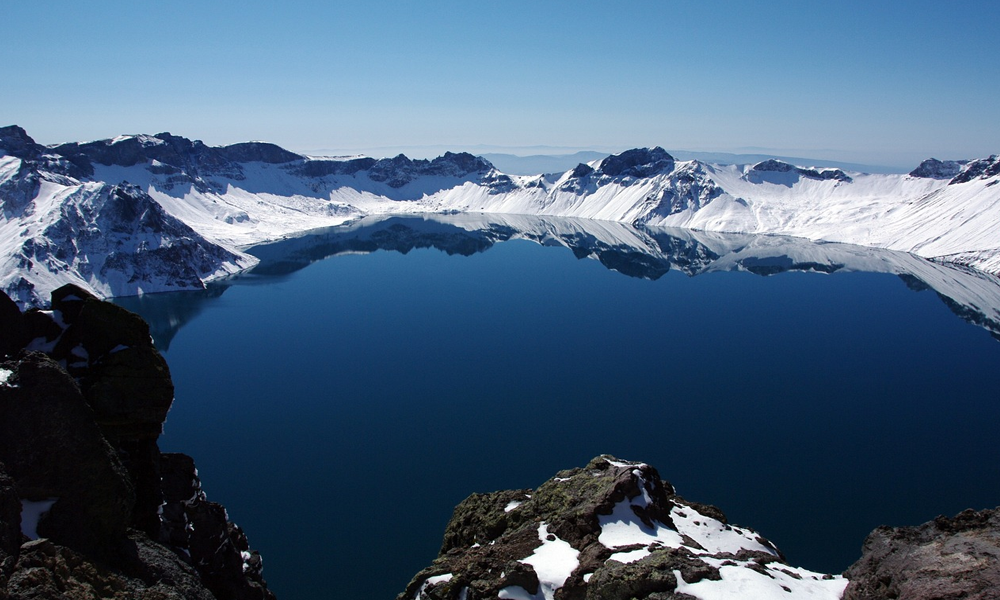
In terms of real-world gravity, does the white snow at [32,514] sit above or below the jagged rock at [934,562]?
above

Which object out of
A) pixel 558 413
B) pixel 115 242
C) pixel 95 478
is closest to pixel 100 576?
pixel 95 478

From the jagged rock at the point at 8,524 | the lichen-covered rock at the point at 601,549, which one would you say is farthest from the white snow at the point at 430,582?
the jagged rock at the point at 8,524

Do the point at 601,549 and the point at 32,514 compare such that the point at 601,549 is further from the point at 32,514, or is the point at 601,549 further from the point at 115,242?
the point at 115,242

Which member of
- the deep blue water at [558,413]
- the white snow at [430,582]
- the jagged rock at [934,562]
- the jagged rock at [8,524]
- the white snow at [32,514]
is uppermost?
the jagged rock at [8,524]

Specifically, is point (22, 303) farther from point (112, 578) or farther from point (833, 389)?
point (833, 389)

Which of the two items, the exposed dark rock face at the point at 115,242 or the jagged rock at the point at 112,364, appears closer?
the jagged rock at the point at 112,364

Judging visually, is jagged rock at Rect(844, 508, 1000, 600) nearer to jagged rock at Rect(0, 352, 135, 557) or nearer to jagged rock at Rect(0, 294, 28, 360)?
jagged rock at Rect(0, 352, 135, 557)

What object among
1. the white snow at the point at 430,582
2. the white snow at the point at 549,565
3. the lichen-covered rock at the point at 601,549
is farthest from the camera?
the white snow at the point at 430,582

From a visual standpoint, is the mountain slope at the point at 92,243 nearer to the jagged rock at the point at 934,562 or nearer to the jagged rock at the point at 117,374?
the jagged rock at the point at 117,374
